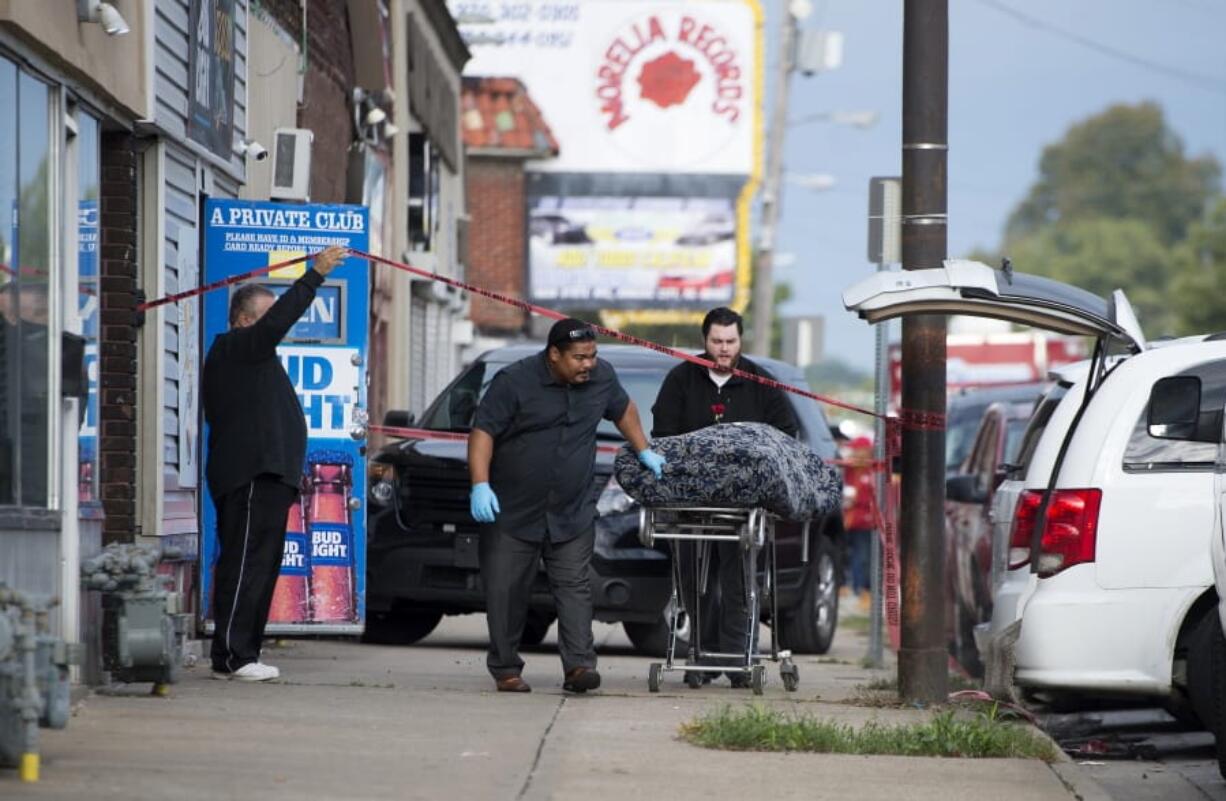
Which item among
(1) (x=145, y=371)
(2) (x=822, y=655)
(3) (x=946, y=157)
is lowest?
(2) (x=822, y=655)

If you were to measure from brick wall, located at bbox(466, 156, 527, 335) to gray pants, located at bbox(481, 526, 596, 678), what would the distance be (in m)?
31.9

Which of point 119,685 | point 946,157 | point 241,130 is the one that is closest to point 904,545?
point 946,157

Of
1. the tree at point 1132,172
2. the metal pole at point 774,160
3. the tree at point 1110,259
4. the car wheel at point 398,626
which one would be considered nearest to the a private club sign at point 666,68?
the metal pole at point 774,160

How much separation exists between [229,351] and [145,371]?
125cm

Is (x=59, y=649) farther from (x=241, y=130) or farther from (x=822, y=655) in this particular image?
(x=822, y=655)

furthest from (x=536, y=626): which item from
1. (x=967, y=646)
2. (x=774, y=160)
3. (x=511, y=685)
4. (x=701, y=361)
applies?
(x=774, y=160)

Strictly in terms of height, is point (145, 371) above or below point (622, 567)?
above

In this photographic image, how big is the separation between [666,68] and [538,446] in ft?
120

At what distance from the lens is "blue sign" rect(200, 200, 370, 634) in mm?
12914

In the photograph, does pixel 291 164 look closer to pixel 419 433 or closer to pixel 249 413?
pixel 419 433

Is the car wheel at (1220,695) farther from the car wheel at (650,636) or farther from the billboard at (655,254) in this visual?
the billboard at (655,254)

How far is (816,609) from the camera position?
15.8 meters

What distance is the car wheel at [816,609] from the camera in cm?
1559

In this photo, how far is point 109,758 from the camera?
824 centimetres
